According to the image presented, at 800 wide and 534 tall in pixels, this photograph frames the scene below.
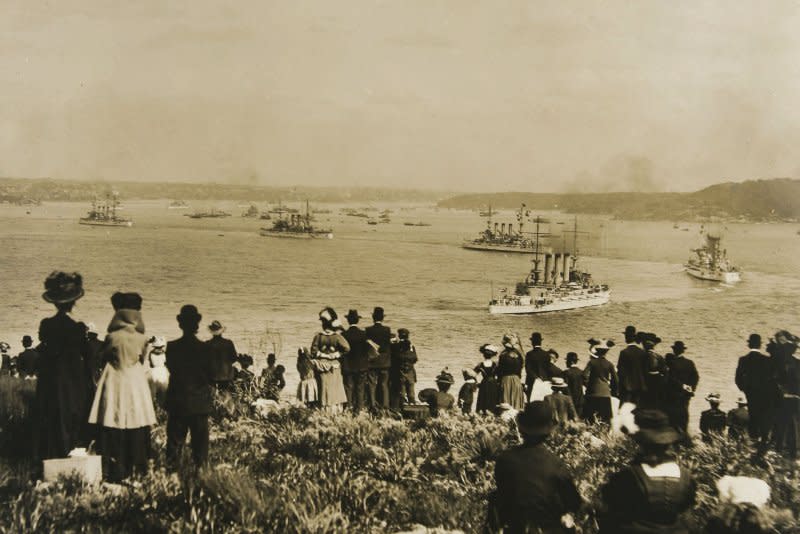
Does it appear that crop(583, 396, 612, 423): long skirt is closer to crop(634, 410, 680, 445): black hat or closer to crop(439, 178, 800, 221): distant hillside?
crop(634, 410, 680, 445): black hat

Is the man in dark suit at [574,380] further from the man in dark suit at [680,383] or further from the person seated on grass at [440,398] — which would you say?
the person seated on grass at [440,398]

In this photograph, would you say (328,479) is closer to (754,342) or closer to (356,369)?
(356,369)

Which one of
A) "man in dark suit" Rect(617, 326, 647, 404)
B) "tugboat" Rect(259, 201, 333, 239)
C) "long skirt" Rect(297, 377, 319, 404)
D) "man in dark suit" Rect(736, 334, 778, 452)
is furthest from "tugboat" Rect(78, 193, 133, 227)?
"man in dark suit" Rect(736, 334, 778, 452)

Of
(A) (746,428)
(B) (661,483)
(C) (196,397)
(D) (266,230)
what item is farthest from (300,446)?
(D) (266,230)

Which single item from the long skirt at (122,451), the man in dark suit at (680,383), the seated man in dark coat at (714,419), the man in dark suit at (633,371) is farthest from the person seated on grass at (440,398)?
the long skirt at (122,451)

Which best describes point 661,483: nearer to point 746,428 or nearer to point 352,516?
point 352,516

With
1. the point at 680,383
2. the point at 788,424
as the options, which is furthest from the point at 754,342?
the point at 680,383
